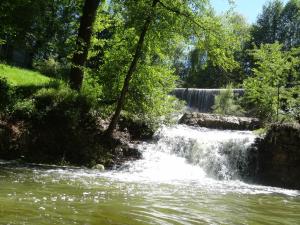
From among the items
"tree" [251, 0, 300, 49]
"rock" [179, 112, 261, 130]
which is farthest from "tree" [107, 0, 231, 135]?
"tree" [251, 0, 300, 49]

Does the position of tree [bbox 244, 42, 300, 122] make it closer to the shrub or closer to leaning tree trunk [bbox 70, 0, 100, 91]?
leaning tree trunk [bbox 70, 0, 100, 91]

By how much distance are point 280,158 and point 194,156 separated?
3148mm

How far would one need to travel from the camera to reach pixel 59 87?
15.8 m

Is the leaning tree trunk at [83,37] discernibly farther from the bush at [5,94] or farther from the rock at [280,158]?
the rock at [280,158]

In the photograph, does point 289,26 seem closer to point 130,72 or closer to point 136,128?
point 136,128

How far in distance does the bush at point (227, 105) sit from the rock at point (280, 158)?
16339mm

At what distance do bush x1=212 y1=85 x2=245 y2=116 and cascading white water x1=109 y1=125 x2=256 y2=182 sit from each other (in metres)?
15.5

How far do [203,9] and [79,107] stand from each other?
5.86 metres

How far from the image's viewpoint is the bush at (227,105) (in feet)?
106

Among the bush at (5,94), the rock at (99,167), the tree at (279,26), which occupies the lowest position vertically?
the rock at (99,167)

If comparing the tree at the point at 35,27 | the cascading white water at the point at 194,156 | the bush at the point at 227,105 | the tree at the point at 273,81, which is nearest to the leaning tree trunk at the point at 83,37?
the tree at the point at 35,27

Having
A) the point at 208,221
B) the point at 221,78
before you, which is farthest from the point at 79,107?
the point at 221,78

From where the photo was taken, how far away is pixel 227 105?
1307 inches

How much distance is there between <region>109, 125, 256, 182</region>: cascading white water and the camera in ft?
48.4
